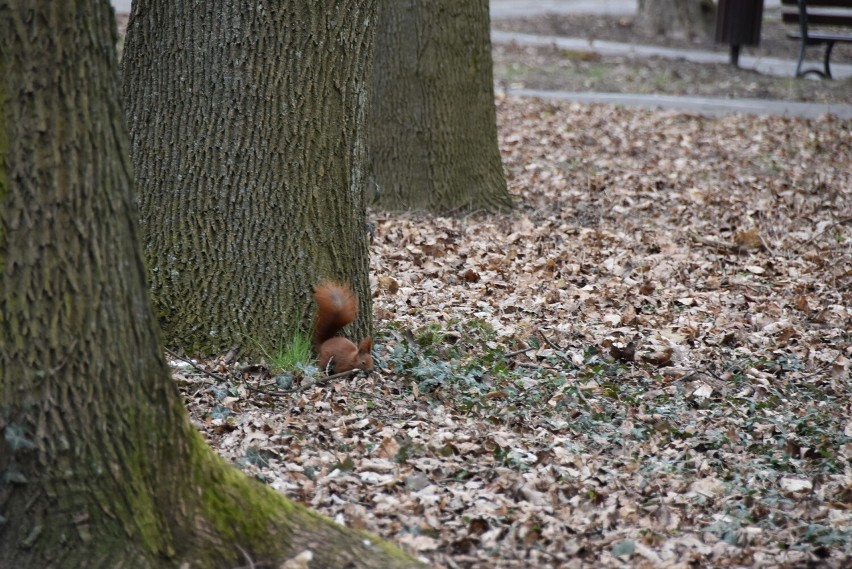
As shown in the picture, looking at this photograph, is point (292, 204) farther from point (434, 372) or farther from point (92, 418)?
Result: point (92, 418)

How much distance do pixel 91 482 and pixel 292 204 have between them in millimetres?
2127

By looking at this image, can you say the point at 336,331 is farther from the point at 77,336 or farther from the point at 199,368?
the point at 77,336

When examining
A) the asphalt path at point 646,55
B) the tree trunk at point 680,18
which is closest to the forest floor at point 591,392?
the asphalt path at point 646,55

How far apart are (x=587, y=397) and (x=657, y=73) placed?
1196cm

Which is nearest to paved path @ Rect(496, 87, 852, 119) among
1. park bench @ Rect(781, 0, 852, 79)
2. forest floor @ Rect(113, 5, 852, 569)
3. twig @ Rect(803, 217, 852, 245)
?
park bench @ Rect(781, 0, 852, 79)

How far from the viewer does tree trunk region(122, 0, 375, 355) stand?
4504mm

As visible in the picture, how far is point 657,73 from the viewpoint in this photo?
15.6m

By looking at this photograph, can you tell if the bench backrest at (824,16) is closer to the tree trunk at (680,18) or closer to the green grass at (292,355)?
the tree trunk at (680,18)

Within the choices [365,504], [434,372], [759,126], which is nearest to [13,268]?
[365,504]

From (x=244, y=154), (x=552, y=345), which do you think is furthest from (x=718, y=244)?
(x=244, y=154)

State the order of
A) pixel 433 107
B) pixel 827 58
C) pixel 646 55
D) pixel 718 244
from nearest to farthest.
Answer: pixel 718 244, pixel 433 107, pixel 827 58, pixel 646 55

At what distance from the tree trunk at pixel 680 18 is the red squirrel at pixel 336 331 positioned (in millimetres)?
17411

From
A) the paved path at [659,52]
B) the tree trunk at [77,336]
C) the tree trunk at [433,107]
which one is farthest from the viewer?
the paved path at [659,52]

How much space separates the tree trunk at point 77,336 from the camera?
261cm
